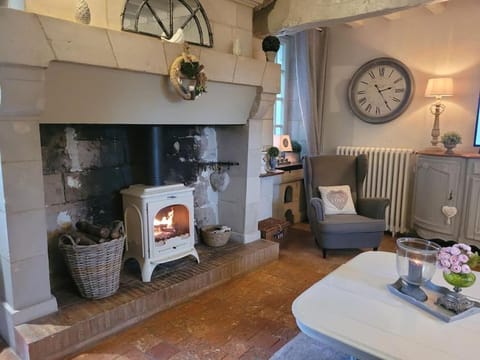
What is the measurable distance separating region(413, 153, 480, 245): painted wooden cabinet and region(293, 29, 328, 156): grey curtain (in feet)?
4.22

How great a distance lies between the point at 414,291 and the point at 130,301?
5.26 feet

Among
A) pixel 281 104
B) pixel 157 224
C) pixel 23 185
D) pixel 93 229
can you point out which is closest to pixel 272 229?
pixel 157 224

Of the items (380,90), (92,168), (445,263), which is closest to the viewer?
(445,263)

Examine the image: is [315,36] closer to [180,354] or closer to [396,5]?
[396,5]

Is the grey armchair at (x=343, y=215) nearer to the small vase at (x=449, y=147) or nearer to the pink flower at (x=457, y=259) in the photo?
the small vase at (x=449, y=147)

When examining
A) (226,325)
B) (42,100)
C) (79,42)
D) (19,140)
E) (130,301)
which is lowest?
(226,325)

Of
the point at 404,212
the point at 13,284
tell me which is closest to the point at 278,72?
the point at 404,212

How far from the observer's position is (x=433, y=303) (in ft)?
5.29

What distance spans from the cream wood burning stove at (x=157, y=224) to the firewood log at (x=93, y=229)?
26cm

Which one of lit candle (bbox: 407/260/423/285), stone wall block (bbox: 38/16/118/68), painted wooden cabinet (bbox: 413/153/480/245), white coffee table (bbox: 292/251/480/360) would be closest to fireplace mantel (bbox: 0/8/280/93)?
stone wall block (bbox: 38/16/118/68)

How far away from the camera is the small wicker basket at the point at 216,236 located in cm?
315

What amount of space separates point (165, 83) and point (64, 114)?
0.67 m

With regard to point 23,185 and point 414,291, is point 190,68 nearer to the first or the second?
point 23,185

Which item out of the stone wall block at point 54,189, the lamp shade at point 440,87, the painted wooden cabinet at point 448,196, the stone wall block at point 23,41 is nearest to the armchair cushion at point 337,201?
the painted wooden cabinet at point 448,196
